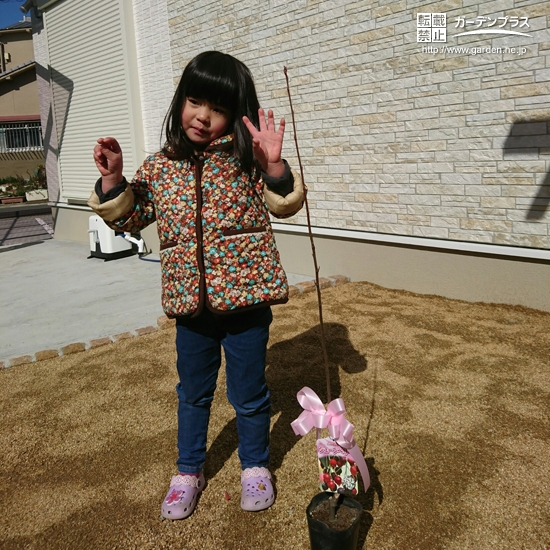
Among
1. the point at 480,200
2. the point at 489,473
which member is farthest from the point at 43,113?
the point at 489,473

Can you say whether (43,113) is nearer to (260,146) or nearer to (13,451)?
(13,451)

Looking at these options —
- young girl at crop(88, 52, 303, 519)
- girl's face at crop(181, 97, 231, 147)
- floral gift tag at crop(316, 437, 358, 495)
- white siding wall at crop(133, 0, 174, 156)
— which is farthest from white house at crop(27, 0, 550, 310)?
floral gift tag at crop(316, 437, 358, 495)

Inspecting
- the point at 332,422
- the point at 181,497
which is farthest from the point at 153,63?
the point at 332,422

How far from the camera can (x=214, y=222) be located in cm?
179

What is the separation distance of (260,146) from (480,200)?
→ 2973 mm

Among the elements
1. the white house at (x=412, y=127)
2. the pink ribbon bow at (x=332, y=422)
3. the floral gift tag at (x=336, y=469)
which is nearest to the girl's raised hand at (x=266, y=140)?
the pink ribbon bow at (x=332, y=422)

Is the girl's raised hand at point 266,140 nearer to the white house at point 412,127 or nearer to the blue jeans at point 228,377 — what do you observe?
the blue jeans at point 228,377

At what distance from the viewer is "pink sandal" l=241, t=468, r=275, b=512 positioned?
74.8 inches

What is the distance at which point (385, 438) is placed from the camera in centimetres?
237

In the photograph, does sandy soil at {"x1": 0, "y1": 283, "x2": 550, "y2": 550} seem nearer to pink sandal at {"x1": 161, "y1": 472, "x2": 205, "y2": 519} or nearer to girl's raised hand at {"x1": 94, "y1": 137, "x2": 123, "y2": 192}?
pink sandal at {"x1": 161, "y1": 472, "x2": 205, "y2": 519}

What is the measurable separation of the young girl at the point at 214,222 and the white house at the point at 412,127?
9.13 feet

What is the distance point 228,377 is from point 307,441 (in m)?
0.66

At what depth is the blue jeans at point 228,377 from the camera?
1871 mm

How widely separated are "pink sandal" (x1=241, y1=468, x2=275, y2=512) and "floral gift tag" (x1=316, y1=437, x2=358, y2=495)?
0.47 m
